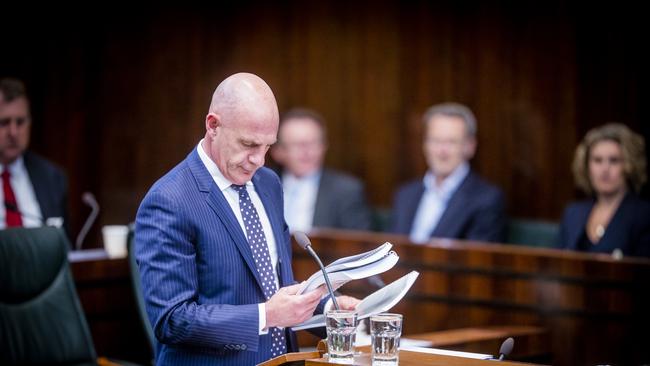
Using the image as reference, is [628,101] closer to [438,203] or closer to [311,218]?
[438,203]

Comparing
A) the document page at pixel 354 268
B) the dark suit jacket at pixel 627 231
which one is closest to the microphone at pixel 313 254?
the document page at pixel 354 268

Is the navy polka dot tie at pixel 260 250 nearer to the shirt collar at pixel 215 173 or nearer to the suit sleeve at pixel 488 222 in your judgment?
the shirt collar at pixel 215 173

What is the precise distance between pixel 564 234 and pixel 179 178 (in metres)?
2.80

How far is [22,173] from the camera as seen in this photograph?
4.80 metres

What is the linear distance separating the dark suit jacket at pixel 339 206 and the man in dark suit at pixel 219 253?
2.86 meters

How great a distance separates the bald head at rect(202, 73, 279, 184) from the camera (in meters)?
2.46

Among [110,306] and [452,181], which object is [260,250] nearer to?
[110,306]

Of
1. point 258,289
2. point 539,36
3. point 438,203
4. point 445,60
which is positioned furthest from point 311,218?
point 258,289

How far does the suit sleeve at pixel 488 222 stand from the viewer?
16.6 feet

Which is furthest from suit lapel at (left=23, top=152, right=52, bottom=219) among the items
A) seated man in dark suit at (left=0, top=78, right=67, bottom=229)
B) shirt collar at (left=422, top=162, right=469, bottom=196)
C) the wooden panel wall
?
shirt collar at (left=422, top=162, right=469, bottom=196)

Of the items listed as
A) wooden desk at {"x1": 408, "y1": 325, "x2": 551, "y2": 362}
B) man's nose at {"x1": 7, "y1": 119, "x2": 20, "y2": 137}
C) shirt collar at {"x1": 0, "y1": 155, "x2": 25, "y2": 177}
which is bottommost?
wooden desk at {"x1": 408, "y1": 325, "x2": 551, "y2": 362}

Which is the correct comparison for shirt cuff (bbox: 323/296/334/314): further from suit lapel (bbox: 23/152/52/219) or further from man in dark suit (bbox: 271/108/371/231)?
man in dark suit (bbox: 271/108/371/231)

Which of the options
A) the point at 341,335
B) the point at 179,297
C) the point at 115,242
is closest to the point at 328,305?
the point at 341,335

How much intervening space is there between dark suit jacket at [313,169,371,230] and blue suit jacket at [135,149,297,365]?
2.91 m
